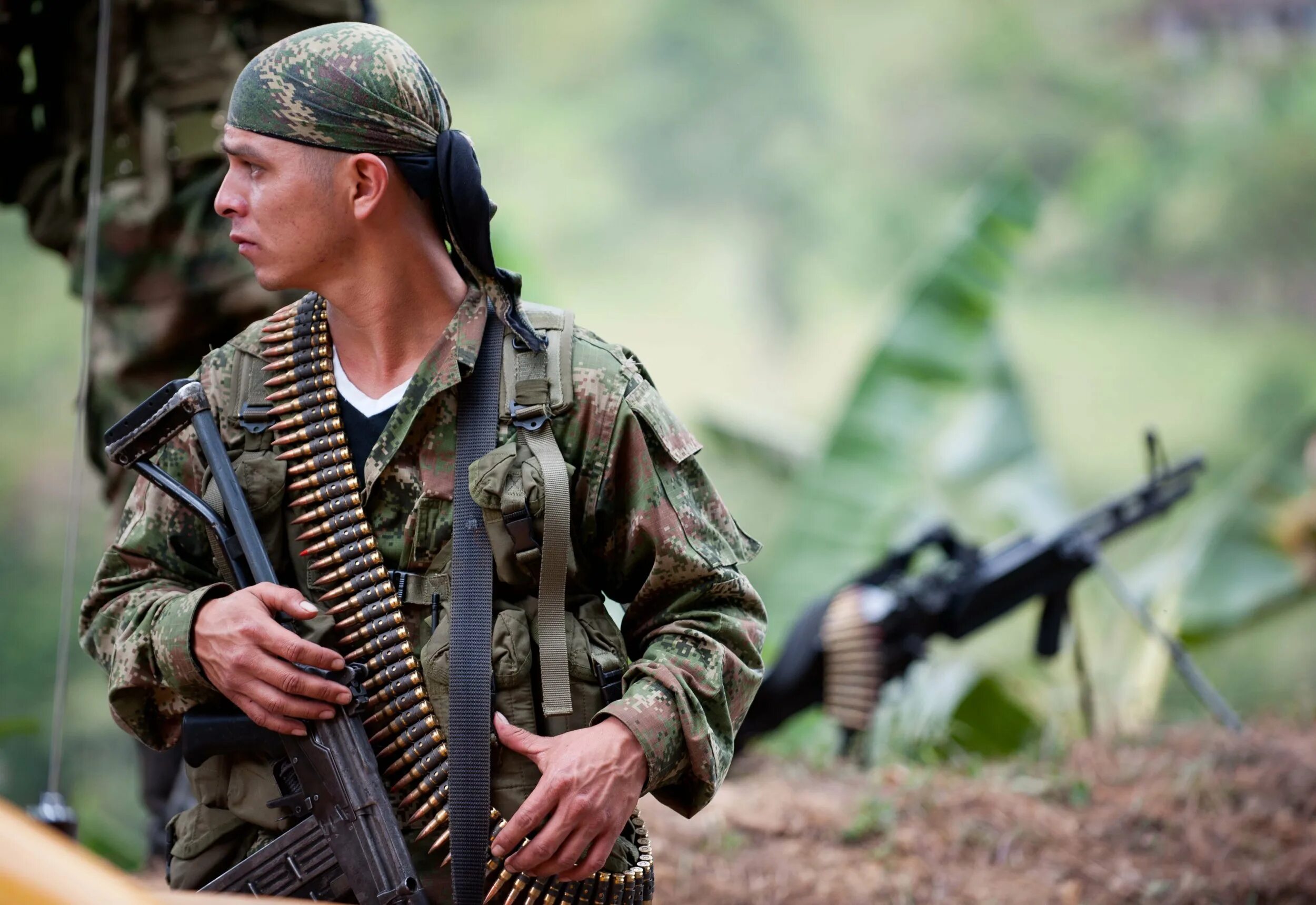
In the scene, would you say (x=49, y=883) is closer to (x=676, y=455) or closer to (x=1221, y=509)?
(x=676, y=455)

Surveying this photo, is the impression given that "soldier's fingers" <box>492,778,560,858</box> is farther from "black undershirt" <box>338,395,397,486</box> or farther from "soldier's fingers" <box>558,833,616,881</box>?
"black undershirt" <box>338,395,397,486</box>

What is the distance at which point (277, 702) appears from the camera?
2.25m

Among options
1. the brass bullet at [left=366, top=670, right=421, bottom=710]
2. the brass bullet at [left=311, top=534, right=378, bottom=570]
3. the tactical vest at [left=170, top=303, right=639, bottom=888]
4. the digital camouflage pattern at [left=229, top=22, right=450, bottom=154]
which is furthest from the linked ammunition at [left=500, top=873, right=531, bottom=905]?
the digital camouflage pattern at [left=229, top=22, right=450, bottom=154]

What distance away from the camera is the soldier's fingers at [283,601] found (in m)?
2.26

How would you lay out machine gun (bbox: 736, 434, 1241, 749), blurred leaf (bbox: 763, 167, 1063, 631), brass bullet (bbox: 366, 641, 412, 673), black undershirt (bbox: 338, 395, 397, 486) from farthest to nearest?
blurred leaf (bbox: 763, 167, 1063, 631) < machine gun (bbox: 736, 434, 1241, 749) < black undershirt (bbox: 338, 395, 397, 486) < brass bullet (bbox: 366, 641, 412, 673)

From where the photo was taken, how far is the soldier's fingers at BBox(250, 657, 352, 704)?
7.34 ft

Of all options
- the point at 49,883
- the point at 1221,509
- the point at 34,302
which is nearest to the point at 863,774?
the point at 1221,509

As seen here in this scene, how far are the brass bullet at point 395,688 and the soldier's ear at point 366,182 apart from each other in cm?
81

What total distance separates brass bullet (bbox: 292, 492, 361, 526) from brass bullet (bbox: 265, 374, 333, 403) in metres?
0.21

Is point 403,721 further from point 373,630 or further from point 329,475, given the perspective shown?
point 329,475

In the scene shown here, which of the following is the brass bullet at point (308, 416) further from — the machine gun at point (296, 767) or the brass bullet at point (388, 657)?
the brass bullet at point (388, 657)

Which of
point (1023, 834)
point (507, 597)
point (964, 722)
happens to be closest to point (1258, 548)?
point (964, 722)

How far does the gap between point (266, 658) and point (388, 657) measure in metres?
0.23

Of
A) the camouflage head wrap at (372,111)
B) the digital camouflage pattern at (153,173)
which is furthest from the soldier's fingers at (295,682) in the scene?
the digital camouflage pattern at (153,173)
